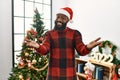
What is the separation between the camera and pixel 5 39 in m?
3.12

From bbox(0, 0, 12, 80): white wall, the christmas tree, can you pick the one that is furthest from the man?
bbox(0, 0, 12, 80): white wall

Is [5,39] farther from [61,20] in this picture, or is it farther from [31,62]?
[61,20]

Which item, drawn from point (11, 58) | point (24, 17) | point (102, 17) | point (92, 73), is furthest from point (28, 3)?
point (92, 73)

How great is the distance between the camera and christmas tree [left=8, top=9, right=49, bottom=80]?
268 cm

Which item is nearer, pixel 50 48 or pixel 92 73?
pixel 50 48

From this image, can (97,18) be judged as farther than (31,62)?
Yes

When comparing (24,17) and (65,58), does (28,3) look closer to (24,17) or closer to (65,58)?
(24,17)

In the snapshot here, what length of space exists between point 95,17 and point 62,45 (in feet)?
5.47

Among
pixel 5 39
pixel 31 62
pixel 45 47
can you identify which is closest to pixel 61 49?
pixel 45 47

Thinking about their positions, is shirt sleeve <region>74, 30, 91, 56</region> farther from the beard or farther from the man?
the beard

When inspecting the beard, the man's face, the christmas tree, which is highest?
the man's face

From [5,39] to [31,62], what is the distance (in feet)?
2.34

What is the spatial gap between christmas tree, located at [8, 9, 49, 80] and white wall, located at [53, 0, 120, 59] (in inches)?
39.5

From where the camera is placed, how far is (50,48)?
1.83m
